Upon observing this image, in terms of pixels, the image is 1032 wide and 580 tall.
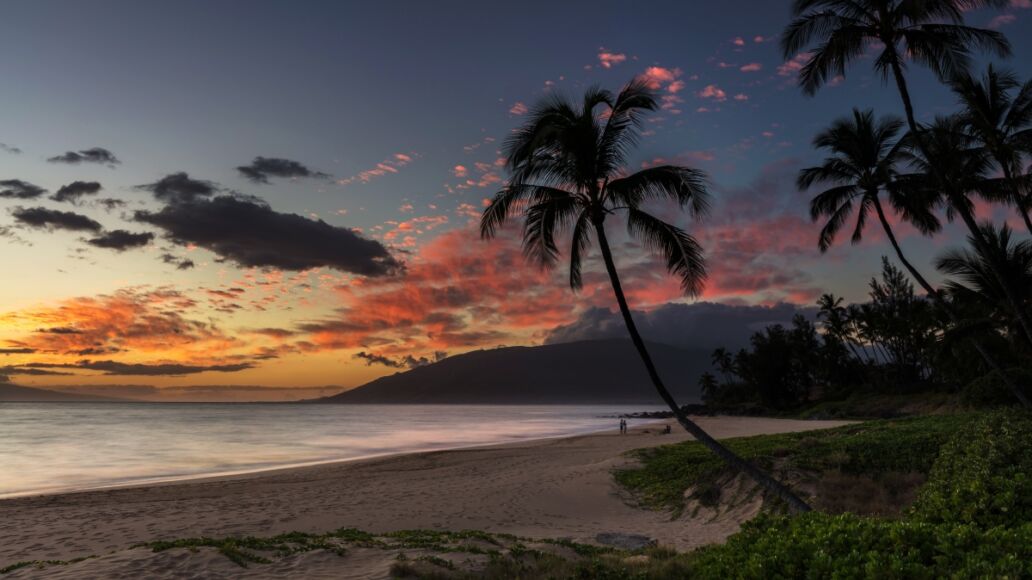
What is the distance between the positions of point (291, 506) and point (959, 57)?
81.5 ft

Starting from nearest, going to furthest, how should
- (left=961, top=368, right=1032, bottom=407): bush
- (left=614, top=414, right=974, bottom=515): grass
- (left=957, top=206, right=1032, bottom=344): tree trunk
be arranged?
(left=614, top=414, right=974, bottom=515): grass
(left=957, top=206, right=1032, bottom=344): tree trunk
(left=961, top=368, right=1032, bottom=407): bush

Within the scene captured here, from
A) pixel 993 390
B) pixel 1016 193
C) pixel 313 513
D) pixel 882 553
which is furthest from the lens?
pixel 993 390

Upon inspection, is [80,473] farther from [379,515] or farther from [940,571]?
[940,571]

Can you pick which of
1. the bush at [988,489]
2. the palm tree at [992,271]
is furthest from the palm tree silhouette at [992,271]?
the bush at [988,489]

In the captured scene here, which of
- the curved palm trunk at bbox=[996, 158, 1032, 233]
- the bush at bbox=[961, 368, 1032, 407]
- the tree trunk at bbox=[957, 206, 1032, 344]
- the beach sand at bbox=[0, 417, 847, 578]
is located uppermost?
the curved palm trunk at bbox=[996, 158, 1032, 233]

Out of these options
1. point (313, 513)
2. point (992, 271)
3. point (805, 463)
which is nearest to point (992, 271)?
point (992, 271)

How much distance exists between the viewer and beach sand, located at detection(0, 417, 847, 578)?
31.2 feet

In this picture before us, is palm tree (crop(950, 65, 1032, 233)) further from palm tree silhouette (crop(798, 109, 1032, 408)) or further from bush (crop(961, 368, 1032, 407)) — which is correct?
bush (crop(961, 368, 1032, 407))

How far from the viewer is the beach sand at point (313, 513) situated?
9.51 m

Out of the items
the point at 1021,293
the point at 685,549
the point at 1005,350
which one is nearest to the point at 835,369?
the point at 1005,350

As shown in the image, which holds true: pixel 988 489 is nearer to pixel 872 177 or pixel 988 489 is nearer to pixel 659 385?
pixel 659 385

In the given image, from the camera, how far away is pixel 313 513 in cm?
1742

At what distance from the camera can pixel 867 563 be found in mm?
4727

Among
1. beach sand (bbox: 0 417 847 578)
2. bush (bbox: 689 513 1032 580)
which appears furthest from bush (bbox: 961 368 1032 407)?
bush (bbox: 689 513 1032 580)
